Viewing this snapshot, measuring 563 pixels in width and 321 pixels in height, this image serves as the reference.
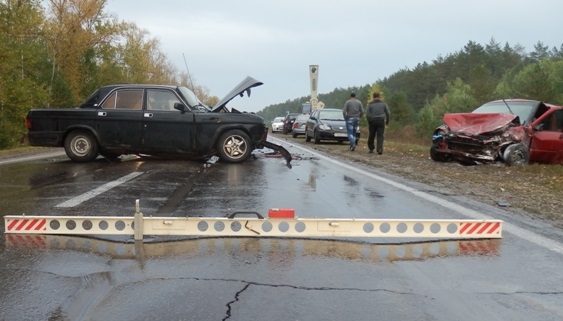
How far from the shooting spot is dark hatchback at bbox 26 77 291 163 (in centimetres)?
1191

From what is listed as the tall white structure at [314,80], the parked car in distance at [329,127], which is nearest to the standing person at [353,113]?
the parked car in distance at [329,127]

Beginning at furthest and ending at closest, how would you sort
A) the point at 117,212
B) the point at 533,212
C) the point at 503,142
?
the point at 503,142, the point at 533,212, the point at 117,212

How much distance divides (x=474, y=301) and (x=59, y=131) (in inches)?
418

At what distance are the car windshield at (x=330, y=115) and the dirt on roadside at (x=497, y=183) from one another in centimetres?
989

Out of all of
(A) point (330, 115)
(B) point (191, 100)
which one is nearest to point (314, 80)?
(A) point (330, 115)

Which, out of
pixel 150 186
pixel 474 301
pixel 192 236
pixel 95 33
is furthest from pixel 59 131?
pixel 95 33

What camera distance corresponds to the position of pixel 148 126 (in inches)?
468

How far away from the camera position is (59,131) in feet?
39.9

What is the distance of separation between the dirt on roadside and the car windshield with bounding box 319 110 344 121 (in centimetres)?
989

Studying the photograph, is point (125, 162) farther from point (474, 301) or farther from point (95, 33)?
point (95, 33)

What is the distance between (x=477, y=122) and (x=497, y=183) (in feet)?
13.1

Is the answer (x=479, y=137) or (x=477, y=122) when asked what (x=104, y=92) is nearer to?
(x=479, y=137)

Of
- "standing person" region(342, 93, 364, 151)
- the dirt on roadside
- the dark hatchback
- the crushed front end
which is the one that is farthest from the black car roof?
"standing person" region(342, 93, 364, 151)

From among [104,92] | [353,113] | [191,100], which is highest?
[104,92]
